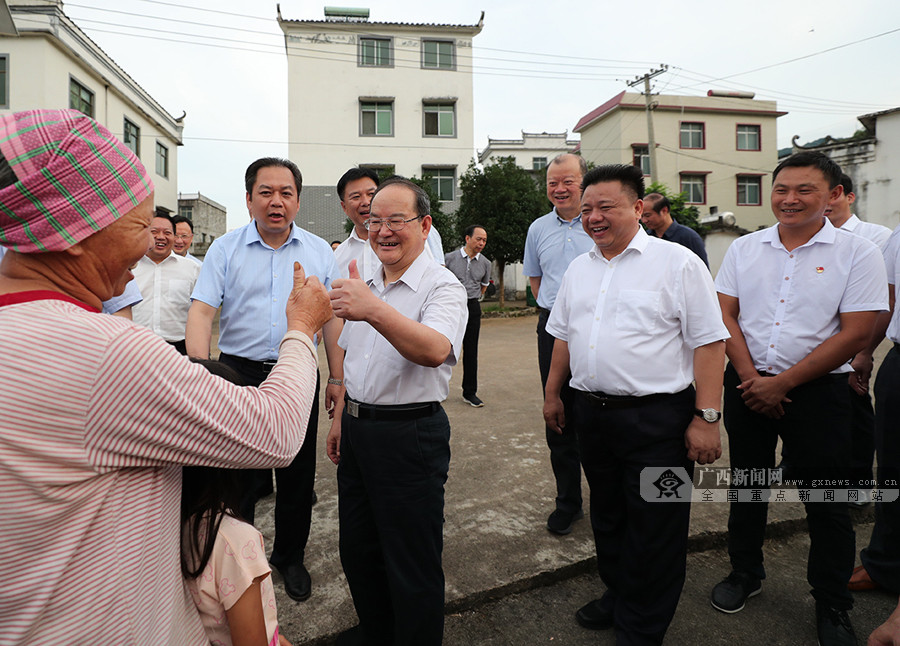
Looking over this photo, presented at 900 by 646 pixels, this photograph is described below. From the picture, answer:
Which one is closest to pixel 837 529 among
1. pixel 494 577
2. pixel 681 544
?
pixel 681 544

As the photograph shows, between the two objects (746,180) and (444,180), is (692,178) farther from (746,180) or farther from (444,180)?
(444,180)

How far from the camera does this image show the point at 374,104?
2309 centimetres

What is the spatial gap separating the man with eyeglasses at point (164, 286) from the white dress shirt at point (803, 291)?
12.6 feet

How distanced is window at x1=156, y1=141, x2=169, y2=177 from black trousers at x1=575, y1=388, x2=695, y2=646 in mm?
22163

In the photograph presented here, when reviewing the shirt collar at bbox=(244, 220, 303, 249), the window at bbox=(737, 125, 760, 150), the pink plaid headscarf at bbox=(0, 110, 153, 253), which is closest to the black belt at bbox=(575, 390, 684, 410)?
the shirt collar at bbox=(244, 220, 303, 249)

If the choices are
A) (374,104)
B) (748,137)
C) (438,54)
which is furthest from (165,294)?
(748,137)

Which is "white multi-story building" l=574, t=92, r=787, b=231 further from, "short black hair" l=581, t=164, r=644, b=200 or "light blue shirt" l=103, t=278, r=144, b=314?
"light blue shirt" l=103, t=278, r=144, b=314

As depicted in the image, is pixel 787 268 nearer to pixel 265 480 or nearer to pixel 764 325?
pixel 764 325

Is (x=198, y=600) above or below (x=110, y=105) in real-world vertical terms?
below

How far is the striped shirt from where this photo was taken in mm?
846

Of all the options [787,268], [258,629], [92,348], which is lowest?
[258,629]

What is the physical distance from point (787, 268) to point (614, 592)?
1772 millimetres

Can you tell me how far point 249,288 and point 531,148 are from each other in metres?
37.7

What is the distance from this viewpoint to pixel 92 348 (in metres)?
0.87
